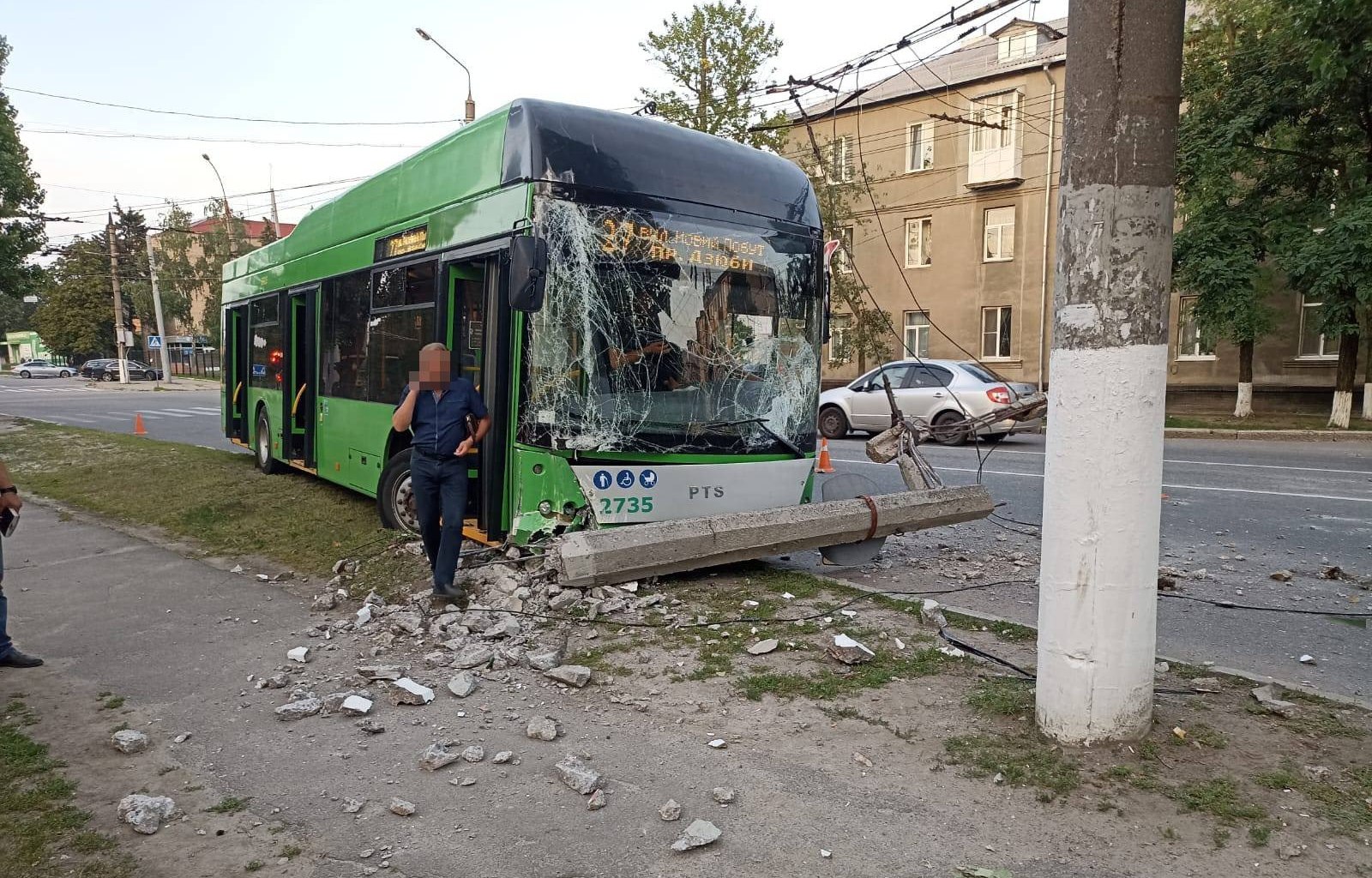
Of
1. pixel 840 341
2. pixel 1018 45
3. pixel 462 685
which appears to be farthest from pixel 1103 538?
pixel 1018 45

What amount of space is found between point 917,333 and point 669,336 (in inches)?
1086

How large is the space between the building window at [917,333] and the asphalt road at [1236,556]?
1863 centimetres

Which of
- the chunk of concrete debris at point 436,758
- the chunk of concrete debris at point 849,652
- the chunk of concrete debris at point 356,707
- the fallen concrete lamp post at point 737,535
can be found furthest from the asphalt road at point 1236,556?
the chunk of concrete debris at point 356,707

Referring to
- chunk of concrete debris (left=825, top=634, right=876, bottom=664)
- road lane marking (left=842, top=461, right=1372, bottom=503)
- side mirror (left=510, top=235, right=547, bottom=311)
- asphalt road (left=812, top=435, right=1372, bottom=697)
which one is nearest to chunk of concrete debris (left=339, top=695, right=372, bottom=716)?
chunk of concrete debris (left=825, top=634, right=876, bottom=664)

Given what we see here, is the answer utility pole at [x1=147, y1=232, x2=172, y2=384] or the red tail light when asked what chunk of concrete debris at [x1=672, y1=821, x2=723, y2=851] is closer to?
the red tail light

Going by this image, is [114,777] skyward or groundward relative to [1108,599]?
groundward

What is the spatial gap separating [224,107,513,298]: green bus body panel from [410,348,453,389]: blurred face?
102 centimetres

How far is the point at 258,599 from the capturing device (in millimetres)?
6809

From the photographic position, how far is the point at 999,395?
1675 centimetres

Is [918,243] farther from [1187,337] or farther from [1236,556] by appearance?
[1236,556]

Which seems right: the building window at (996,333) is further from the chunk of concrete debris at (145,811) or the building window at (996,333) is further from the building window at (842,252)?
the chunk of concrete debris at (145,811)

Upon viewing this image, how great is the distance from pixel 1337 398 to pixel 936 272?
43.8 ft

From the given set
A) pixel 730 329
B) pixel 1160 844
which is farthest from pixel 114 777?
pixel 730 329

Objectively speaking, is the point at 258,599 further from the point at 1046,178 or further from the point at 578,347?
the point at 1046,178
